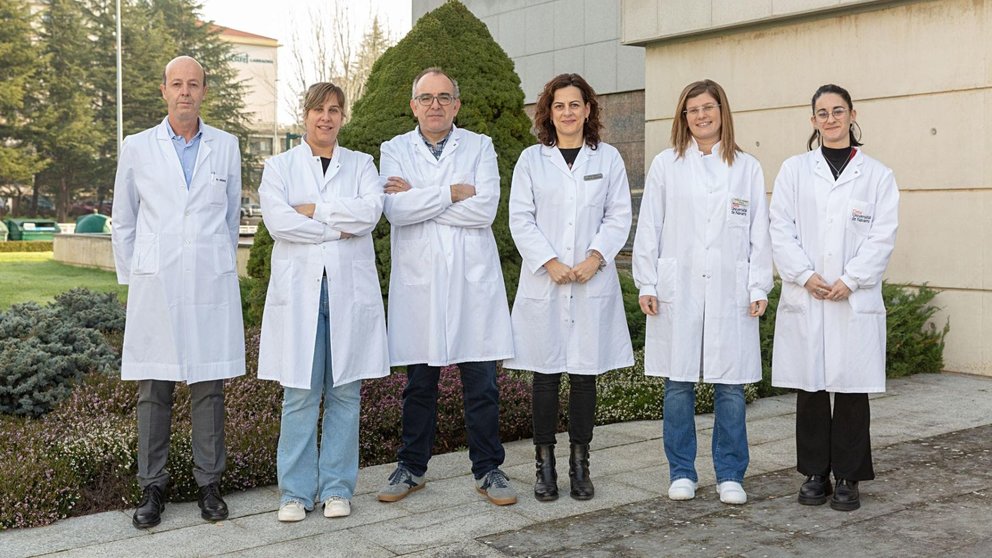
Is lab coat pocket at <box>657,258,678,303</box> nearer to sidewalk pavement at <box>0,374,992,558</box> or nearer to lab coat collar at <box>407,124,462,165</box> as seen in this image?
sidewalk pavement at <box>0,374,992,558</box>

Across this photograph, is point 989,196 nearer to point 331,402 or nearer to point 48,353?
point 331,402

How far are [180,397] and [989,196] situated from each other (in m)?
6.78

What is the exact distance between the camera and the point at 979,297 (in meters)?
9.03

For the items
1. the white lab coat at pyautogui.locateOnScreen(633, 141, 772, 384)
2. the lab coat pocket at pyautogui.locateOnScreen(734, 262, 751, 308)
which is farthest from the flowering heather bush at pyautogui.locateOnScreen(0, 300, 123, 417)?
the lab coat pocket at pyautogui.locateOnScreen(734, 262, 751, 308)

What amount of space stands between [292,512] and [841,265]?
9.35 feet

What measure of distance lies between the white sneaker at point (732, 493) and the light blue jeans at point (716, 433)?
0.05m

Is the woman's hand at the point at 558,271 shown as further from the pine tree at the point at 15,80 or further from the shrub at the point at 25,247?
A: the pine tree at the point at 15,80

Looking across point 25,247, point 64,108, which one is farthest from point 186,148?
point 64,108

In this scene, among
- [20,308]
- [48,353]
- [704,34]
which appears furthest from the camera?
[704,34]

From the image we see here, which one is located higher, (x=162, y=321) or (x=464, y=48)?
(x=464, y=48)

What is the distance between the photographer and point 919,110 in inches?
369

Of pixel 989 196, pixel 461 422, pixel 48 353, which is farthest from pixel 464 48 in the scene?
pixel 989 196

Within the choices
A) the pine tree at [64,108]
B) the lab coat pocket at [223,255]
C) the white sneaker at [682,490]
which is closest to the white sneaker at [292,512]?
the lab coat pocket at [223,255]

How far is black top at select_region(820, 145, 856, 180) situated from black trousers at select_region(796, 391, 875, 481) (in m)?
1.10
